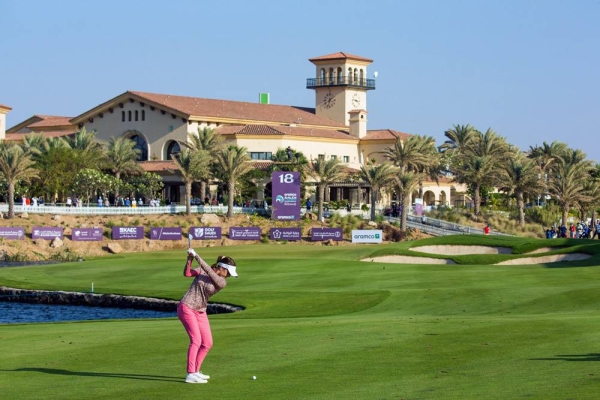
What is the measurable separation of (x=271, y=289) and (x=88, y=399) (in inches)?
919

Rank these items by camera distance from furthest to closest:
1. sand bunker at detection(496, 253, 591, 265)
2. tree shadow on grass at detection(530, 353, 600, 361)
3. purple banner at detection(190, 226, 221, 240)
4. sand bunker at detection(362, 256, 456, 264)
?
1. purple banner at detection(190, 226, 221, 240)
2. sand bunker at detection(362, 256, 456, 264)
3. sand bunker at detection(496, 253, 591, 265)
4. tree shadow on grass at detection(530, 353, 600, 361)

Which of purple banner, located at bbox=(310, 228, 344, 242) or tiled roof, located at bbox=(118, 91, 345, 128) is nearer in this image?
purple banner, located at bbox=(310, 228, 344, 242)

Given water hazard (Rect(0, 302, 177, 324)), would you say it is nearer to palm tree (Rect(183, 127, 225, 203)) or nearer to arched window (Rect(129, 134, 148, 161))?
palm tree (Rect(183, 127, 225, 203))

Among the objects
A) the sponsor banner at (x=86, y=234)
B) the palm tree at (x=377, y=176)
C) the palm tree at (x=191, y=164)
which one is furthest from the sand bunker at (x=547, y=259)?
the palm tree at (x=191, y=164)

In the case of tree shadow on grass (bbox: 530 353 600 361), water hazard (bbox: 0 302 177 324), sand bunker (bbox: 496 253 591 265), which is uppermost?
sand bunker (bbox: 496 253 591 265)

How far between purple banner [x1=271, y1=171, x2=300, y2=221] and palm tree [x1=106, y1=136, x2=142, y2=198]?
1833cm

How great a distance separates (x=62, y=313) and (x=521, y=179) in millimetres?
62185

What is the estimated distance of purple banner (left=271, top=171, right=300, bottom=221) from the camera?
82.1m

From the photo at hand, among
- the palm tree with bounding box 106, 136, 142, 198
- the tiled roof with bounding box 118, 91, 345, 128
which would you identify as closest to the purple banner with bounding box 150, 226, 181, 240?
the palm tree with bounding box 106, 136, 142, 198

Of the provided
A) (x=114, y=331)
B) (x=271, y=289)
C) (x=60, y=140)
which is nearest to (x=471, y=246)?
(x=271, y=289)

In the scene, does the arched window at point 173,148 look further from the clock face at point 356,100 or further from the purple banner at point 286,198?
the clock face at point 356,100

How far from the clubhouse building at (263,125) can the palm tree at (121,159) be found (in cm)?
279

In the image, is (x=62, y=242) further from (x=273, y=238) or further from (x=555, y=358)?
(x=555, y=358)

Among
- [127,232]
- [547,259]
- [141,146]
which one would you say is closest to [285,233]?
[127,232]
